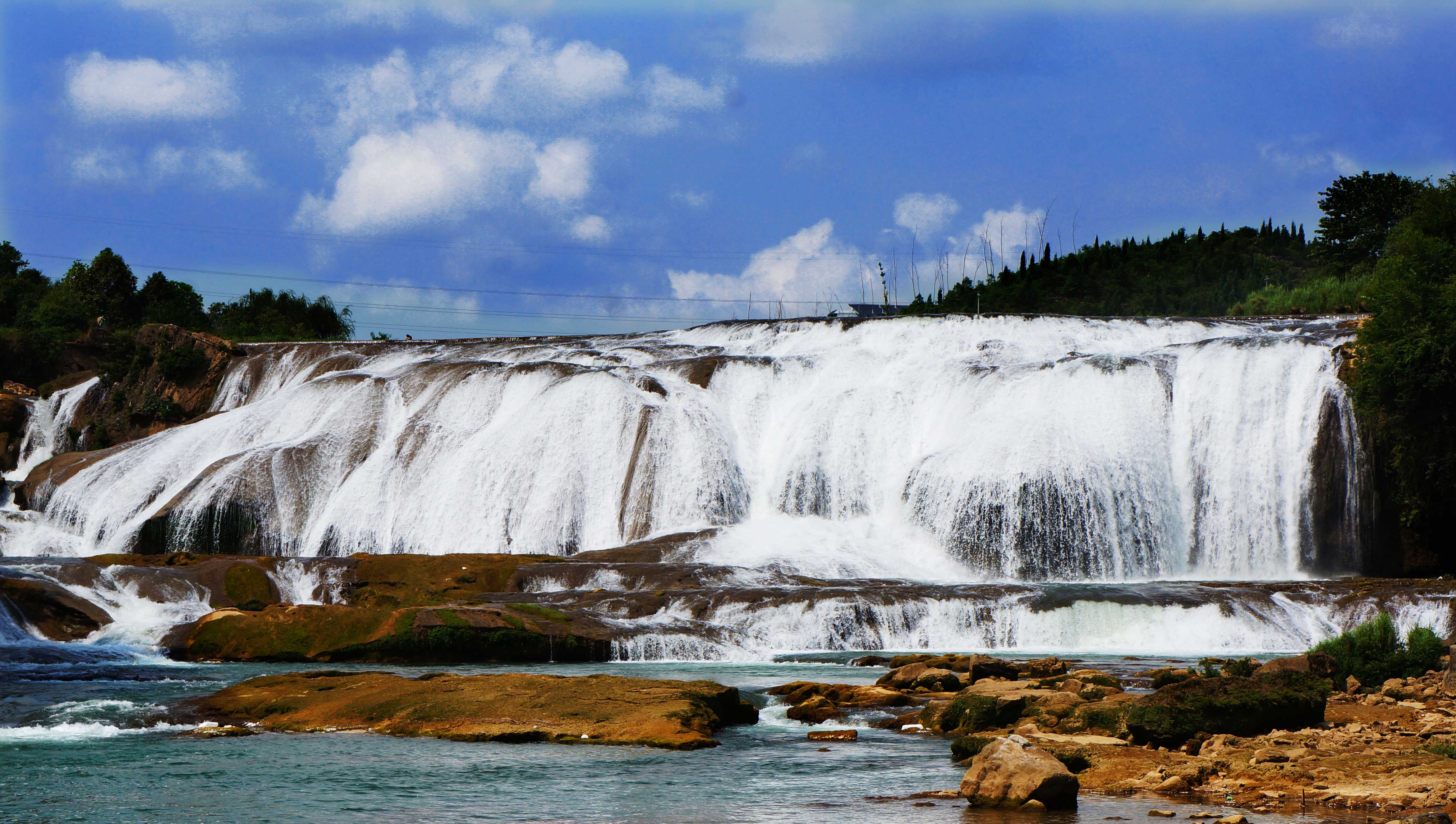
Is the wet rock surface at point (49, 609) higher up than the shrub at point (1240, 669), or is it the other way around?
the wet rock surface at point (49, 609)

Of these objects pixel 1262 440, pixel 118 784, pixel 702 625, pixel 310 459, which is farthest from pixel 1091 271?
pixel 118 784

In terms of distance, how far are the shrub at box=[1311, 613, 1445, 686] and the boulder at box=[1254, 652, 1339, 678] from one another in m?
0.32

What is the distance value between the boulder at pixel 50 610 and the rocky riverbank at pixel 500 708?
10079 millimetres

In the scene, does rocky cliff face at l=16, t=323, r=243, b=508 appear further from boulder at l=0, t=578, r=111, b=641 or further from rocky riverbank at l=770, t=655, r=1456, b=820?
rocky riverbank at l=770, t=655, r=1456, b=820

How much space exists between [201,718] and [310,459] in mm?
25932

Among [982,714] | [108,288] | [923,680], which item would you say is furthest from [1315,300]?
[108,288]

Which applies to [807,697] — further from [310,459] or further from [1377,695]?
[310,459]

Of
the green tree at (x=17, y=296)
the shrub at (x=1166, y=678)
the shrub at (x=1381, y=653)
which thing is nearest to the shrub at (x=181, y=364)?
the green tree at (x=17, y=296)

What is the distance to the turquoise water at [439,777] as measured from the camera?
1220 centimetres

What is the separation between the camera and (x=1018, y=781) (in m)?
12.0

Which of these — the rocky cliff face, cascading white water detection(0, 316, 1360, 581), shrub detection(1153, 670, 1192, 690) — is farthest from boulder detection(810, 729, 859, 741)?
the rocky cliff face

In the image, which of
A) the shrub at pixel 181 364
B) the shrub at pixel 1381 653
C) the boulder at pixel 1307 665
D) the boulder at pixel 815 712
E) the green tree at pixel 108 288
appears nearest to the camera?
the boulder at pixel 1307 665

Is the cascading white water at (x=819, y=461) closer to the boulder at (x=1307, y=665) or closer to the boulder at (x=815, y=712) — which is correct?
the boulder at (x=815, y=712)

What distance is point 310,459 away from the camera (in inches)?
1694
